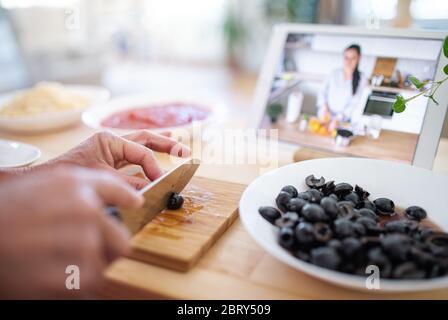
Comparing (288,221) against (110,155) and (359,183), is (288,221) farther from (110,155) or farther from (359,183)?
(110,155)

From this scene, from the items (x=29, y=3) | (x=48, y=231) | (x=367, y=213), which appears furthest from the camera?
(x=29, y=3)

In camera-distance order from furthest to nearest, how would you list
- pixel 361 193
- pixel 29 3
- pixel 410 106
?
pixel 29 3 < pixel 410 106 < pixel 361 193

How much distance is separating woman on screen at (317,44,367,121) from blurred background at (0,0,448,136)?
0.53 meters

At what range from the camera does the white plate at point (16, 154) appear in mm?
1032

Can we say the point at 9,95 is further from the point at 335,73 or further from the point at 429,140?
the point at 429,140

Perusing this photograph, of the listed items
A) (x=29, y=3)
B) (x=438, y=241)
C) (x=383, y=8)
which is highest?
(x=383, y=8)

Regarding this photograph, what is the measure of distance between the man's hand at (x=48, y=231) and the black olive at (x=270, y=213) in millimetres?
276

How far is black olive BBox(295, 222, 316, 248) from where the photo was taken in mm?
582

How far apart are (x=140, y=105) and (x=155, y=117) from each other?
21 centimetres

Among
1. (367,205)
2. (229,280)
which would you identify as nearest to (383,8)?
(367,205)

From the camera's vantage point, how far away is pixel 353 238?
571 millimetres
